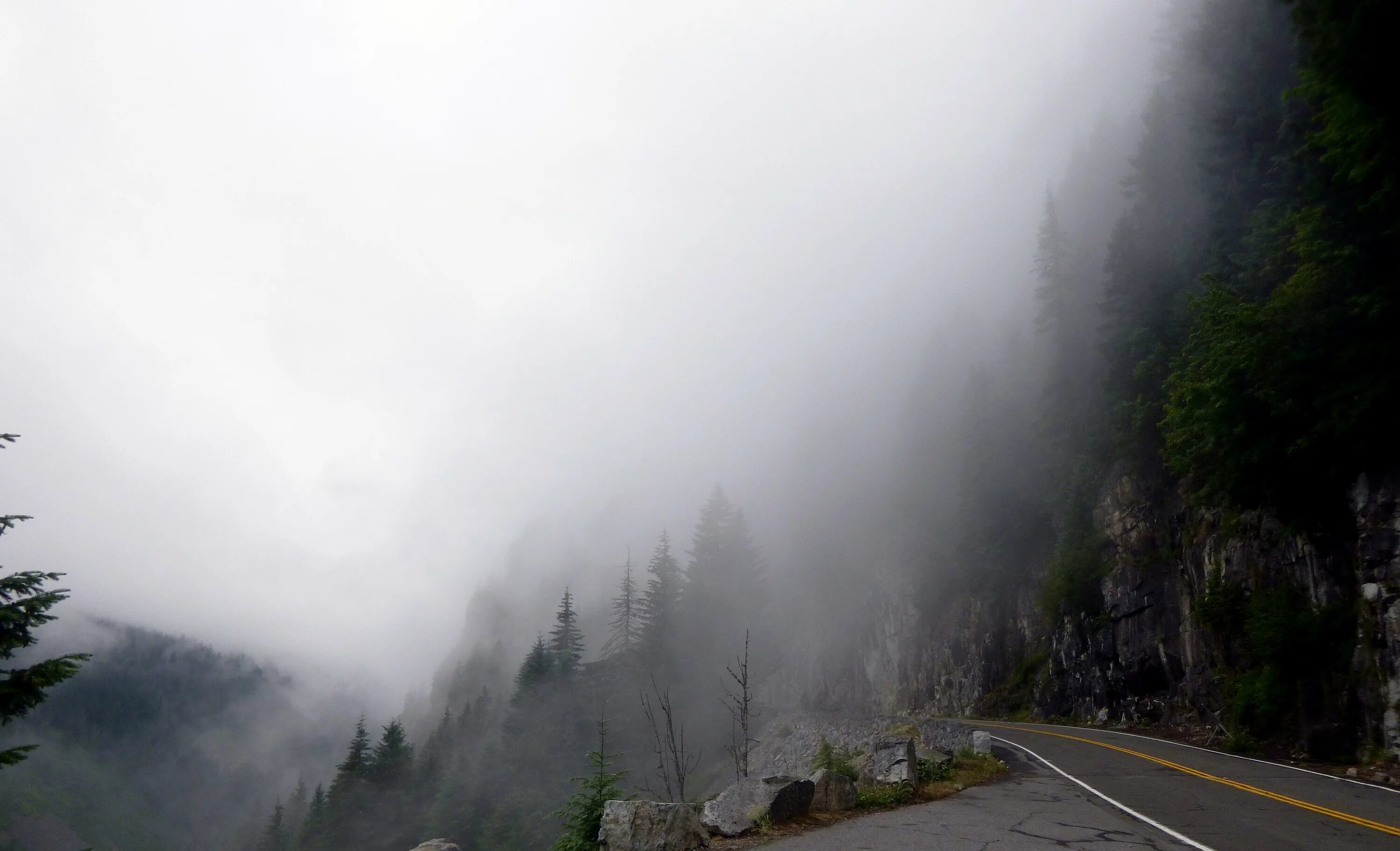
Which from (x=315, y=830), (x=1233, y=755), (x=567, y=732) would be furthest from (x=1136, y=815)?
(x=315, y=830)

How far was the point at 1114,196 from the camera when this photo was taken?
201 ft

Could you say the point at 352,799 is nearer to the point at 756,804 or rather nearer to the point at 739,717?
the point at 739,717

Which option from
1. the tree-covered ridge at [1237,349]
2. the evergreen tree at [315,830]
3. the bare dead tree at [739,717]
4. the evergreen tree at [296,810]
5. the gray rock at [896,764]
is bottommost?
the evergreen tree at [296,810]

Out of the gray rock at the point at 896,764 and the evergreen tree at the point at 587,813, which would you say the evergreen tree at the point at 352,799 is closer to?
the gray rock at the point at 896,764

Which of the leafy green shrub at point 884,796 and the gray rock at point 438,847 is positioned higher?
the leafy green shrub at point 884,796

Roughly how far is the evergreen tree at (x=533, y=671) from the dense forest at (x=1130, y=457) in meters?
0.20

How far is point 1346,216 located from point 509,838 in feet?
153

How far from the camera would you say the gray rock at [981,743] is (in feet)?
56.3

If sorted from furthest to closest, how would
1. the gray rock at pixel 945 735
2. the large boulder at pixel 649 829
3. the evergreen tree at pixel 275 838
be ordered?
the evergreen tree at pixel 275 838 → the gray rock at pixel 945 735 → the large boulder at pixel 649 829

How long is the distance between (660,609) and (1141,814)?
2074 inches

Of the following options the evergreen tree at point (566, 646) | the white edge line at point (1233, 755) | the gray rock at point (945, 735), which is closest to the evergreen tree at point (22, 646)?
the gray rock at point (945, 735)

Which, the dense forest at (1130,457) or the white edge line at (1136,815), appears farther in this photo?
the dense forest at (1130,457)

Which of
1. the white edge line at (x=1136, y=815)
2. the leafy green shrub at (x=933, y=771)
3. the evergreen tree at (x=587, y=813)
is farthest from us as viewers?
the leafy green shrub at (x=933, y=771)

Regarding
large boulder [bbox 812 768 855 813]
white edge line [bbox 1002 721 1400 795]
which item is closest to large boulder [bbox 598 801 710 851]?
large boulder [bbox 812 768 855 813]
